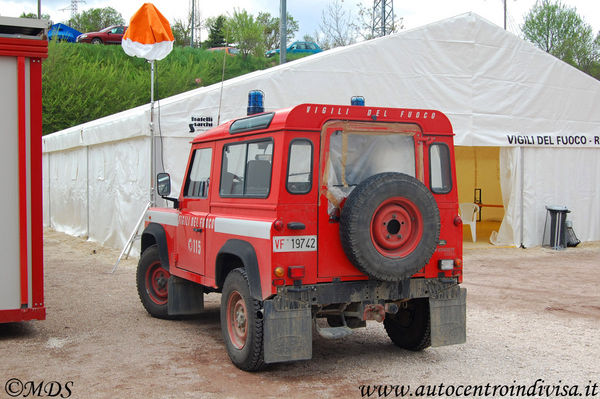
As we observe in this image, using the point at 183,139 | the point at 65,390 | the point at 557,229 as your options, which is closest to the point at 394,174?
the point at 65,390

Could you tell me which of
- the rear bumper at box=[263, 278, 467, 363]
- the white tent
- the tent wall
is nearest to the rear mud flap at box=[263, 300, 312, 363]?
the rear bumper at box=[263, 278, 467, 363]

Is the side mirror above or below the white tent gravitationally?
below

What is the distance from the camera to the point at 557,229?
1509 centimetres

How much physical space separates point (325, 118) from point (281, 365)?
2207mm

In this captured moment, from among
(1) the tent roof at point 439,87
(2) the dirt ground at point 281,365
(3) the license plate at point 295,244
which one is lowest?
(2) the dirt ground at point 281,365

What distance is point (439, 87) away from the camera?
572 inches

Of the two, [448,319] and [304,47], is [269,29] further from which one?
[448,319]

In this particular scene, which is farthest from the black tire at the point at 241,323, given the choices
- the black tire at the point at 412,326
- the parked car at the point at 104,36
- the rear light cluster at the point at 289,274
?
the parked car at the point at 104,36

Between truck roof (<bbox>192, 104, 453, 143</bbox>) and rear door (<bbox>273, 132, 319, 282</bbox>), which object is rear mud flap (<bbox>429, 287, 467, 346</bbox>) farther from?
truck roof (<bbox>192, 104, 453, 143</bbox>)

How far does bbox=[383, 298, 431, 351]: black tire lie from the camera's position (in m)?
6.20

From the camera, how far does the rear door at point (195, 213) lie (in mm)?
6699

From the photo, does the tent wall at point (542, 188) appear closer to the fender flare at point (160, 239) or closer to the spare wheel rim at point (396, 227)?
the fender flare at point (160, 239)

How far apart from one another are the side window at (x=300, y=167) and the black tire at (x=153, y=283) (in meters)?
3.15

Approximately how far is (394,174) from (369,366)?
1.75m
